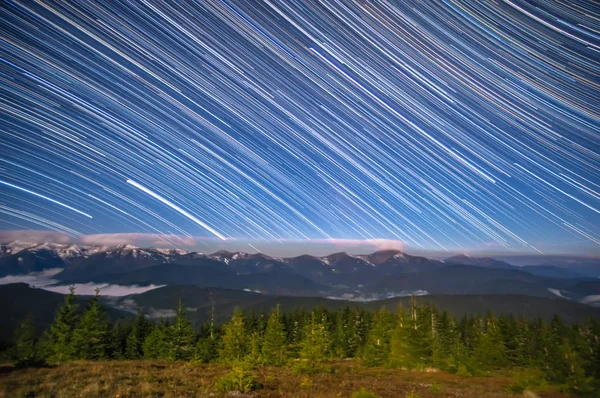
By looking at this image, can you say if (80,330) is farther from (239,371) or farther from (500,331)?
(500,331)

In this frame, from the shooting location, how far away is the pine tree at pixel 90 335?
42.3m

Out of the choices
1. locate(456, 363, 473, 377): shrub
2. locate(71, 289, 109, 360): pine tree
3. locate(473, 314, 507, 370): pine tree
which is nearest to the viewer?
locate(456, 363, 473, 377): shrub

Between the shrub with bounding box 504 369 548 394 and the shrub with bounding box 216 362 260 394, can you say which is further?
the shrub with bounding box 504 369 548 394

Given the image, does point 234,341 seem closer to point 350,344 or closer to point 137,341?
point 137,341

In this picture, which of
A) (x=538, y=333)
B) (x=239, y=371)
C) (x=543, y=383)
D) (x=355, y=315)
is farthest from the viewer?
(x=355, y=315)

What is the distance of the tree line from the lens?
3409 cm

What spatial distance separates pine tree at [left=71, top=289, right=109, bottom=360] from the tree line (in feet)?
0.38

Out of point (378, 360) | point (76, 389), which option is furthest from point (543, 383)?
point (76, 389)

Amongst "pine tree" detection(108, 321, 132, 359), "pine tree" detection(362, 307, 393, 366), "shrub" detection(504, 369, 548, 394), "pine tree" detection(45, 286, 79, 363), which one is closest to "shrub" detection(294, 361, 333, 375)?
"shrub" detection(504, 369, 548, 394)

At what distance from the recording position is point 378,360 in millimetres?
45438

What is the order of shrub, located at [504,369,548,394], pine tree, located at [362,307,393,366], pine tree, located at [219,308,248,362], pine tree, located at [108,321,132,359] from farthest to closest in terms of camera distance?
1. pine tree, located at [108,321,132,359]
2. pine tree, located at [219,308,248,362]
3. pine tree, located at [362,307,393,366]
4. shrub, located at [504,369,548,394]

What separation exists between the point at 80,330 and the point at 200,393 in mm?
40017

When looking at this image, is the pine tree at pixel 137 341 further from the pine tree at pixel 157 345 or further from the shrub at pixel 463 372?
the shrub at pixel 463 372

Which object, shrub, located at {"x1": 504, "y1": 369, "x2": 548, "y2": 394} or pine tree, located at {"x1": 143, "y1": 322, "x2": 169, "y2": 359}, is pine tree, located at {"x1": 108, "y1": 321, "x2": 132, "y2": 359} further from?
shrub, located at {"x1": 504, "y1": 369, "x2": 548, "y2": 394}
